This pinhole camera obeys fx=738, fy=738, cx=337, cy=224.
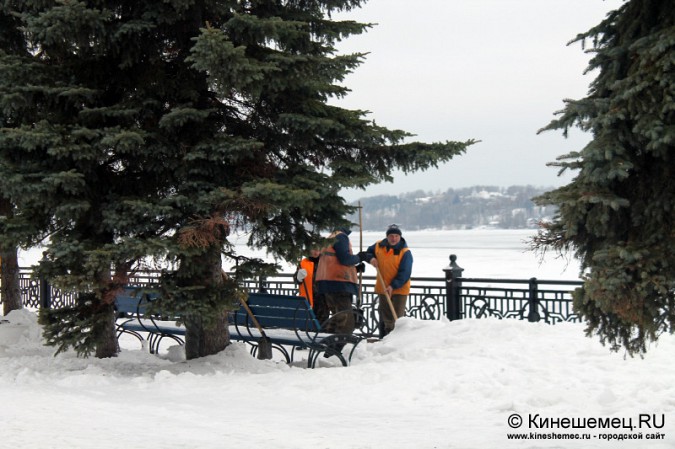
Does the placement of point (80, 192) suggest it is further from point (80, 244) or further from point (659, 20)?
point (659, 20)

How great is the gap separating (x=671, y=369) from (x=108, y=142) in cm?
608

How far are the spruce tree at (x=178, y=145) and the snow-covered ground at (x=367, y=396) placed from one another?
718 millimetres

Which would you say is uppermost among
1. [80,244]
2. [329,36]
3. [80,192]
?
[329,36]

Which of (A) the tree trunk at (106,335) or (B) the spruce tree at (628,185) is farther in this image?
(A) the tree trunk at (106,335)

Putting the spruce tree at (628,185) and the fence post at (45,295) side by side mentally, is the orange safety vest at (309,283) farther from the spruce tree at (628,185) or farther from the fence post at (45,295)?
the fence post at (45,295)

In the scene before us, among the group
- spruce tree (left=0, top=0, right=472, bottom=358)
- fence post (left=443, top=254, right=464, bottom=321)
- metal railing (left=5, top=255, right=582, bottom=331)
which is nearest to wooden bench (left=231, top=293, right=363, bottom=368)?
spruce tree (left=0, top=0, right=472, bottom=358)

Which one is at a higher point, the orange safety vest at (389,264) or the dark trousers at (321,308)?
the orange safety vest at (389,264)

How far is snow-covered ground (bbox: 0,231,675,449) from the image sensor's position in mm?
5484

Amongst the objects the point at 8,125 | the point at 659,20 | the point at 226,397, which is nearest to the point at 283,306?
the point at 226,397

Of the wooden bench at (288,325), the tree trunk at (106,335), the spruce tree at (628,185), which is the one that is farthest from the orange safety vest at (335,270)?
the spruce tree at (628,185)

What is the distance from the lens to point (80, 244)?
7418 millimetres

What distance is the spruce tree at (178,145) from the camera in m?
7.26

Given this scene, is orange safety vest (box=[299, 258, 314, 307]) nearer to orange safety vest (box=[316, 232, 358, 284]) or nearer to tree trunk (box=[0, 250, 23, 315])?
orange safety vest (box=[316, 232, 358, 284])

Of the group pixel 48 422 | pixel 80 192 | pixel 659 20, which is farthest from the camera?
pixel 80 192
